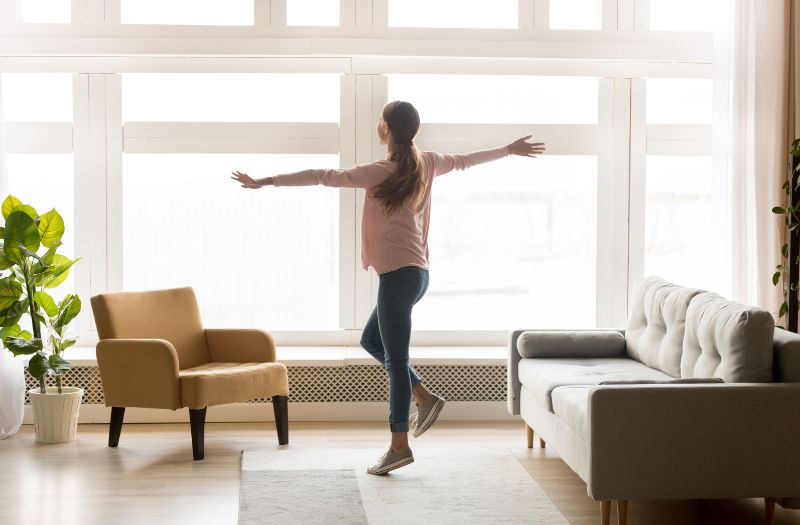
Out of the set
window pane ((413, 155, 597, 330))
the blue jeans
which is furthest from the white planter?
window pane ((413, 155, 597, 330))

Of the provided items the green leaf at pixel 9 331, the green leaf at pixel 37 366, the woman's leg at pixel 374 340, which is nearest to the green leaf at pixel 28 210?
the green leaf at pixel 9 331

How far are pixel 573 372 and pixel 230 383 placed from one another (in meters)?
1.60

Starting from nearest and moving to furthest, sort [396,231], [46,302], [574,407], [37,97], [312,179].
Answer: [574,407]
[312,179]
[396,231]
[46,302]
[37,97]

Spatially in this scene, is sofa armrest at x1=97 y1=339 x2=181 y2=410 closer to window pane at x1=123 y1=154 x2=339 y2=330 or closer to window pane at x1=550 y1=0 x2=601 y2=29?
window pane at x1=123 y1=154 x2=339 y2=330

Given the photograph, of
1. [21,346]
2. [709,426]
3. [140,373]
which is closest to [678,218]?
[709,426]

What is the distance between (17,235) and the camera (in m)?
4.76

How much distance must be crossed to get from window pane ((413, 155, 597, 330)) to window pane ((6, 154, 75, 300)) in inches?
85.6

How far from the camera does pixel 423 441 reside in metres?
5.02

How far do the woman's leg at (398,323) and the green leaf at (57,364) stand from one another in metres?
1.82

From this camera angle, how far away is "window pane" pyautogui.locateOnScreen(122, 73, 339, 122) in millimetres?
5801

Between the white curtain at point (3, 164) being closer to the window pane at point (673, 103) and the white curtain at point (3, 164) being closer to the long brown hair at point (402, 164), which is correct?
the long brown hair at point (402, 164)

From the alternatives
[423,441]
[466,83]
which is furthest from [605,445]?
[466,83]

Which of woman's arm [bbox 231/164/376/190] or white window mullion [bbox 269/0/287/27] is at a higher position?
white window mullion [bbox 269/0/287/27]

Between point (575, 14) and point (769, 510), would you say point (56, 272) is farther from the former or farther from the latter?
point (769, 510)
